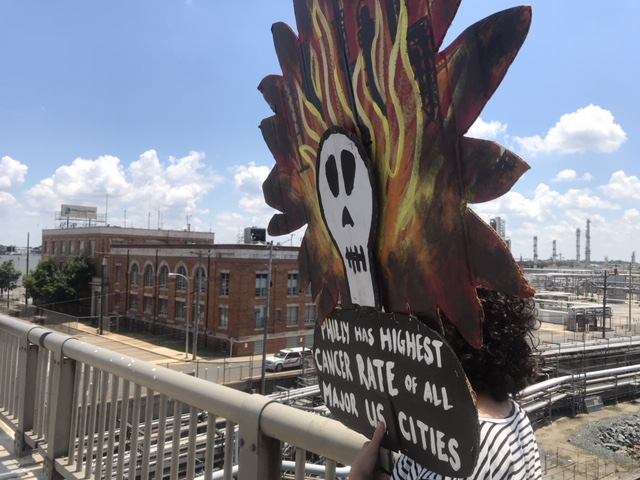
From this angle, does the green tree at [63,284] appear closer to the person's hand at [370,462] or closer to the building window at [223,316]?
the building window at [223,316]

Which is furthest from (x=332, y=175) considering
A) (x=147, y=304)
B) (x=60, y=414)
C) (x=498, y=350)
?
(x=147, y=304)

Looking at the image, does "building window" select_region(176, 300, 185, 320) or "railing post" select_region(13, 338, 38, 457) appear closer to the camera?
"railing post" select_region(13, 338, 38, 457)

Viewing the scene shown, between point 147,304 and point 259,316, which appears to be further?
point 147,304

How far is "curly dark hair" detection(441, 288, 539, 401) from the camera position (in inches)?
52.7

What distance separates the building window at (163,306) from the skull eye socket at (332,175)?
34.1 meters

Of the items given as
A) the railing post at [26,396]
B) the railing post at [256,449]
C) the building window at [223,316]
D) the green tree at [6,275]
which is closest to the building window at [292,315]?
the building window at [223,316]

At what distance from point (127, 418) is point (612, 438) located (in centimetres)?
2949

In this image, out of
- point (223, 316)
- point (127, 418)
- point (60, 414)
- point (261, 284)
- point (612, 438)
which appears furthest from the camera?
point (223, 316)

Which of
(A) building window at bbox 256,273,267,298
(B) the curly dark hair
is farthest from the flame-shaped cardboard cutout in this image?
(A) building window at bbox 256,273,267,298

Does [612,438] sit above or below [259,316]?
below

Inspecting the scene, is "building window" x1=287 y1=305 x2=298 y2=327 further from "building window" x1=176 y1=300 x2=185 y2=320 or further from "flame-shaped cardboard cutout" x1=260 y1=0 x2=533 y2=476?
"flame-shaped cardboard cutout" x1=260 y1=0 x2=533 y2=476

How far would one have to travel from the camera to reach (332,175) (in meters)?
1.73

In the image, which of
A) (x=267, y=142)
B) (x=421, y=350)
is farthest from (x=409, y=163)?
(x=267, y=142)

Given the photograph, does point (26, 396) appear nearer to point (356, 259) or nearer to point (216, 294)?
point (356, 259)
